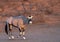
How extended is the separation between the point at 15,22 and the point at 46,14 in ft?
19.5

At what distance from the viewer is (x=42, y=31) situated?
1130 cm

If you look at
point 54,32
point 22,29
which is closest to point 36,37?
point 22,29

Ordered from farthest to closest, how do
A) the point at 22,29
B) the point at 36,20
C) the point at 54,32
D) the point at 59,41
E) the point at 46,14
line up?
the point at 46,14, the point at 36,20, the point at 54,32, the point at 22,29, the point at 59,41

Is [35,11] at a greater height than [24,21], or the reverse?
[24,21]

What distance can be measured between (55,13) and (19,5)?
2367 millimetres

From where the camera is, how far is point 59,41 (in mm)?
8891

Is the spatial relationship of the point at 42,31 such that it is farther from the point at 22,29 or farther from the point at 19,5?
the point at 19,5

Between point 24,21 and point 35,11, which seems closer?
point 24,21

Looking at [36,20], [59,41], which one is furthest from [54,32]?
[36,20]

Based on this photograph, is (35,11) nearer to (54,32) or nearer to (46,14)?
(46,14)

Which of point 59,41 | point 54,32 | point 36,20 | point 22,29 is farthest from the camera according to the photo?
point 36,20

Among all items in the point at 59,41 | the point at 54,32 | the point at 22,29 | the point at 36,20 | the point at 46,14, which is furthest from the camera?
the point at 46,14

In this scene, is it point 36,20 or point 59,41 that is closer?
point 59,41

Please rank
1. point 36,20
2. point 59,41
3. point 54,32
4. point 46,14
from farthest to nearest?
point 46,14 < point 36,20 < point 54,32 < point 59,41
